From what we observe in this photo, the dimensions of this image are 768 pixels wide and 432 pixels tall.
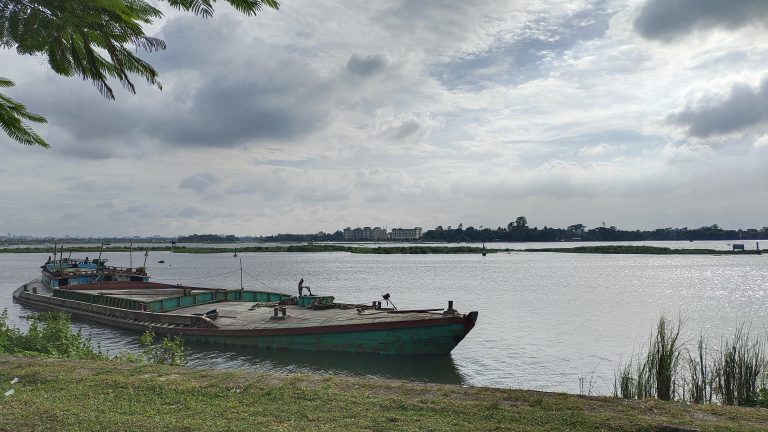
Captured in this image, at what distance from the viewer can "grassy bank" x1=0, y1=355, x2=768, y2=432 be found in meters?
6.80

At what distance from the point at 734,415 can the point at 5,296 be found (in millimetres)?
56939

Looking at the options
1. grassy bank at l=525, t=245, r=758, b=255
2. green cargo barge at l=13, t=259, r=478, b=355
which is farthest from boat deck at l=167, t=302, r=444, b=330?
grassy bank at l=525, t=245, r=758, b=255

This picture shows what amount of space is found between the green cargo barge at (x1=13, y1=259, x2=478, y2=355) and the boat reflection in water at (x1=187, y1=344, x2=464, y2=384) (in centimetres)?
31

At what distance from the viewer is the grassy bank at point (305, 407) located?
22.3 ft

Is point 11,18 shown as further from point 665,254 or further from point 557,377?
point 665,254

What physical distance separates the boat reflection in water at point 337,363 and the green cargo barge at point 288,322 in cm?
31

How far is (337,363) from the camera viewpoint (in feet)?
64.0

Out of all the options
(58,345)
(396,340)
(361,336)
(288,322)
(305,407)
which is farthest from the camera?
(288,322)

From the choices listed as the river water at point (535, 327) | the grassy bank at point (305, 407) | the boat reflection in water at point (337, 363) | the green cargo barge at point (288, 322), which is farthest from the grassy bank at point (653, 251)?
the grassy bank at point (305, 407)

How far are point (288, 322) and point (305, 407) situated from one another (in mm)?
14805

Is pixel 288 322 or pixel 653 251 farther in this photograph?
pixel 653 251

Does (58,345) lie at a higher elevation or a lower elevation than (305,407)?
lower

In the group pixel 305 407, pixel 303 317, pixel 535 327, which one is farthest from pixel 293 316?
pixel 305 407

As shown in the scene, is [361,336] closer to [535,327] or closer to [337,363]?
[337,363]
